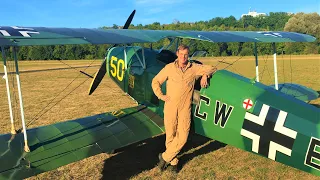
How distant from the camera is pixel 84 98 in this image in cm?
1152

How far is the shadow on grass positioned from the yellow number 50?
162cm

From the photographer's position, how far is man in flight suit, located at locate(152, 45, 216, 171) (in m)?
3.88

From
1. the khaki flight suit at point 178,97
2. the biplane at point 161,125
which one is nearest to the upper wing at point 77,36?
the biplane at point 161,125

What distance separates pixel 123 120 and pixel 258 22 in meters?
72.4

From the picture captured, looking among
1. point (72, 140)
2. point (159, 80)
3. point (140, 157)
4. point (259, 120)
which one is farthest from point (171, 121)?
point (140, 157)

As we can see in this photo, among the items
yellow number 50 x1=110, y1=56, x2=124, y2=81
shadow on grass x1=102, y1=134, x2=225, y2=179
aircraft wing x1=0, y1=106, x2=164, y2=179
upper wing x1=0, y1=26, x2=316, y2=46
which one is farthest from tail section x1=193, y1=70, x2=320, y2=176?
yellow number 50 x1=110, y1=56, x2=124, y2=81

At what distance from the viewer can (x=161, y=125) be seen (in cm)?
489

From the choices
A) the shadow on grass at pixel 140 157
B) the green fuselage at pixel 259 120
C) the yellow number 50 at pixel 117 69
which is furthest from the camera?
the yellow number 50 at pixel 117 69

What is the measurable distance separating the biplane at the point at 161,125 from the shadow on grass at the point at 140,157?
62cm

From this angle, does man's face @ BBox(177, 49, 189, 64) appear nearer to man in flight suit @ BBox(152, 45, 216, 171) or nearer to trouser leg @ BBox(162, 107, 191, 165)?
man in flight suit @ BBox(152, 45, 216, 171)

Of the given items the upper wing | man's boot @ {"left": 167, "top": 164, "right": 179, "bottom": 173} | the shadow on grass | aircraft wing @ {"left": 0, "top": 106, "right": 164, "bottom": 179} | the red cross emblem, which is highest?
the upper wing

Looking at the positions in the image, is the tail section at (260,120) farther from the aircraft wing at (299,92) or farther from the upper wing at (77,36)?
the aircraft wing at (299,92)

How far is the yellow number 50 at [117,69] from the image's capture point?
6442 millimetres

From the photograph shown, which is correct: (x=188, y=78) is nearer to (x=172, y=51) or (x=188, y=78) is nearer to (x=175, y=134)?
(x=175, y=134)
